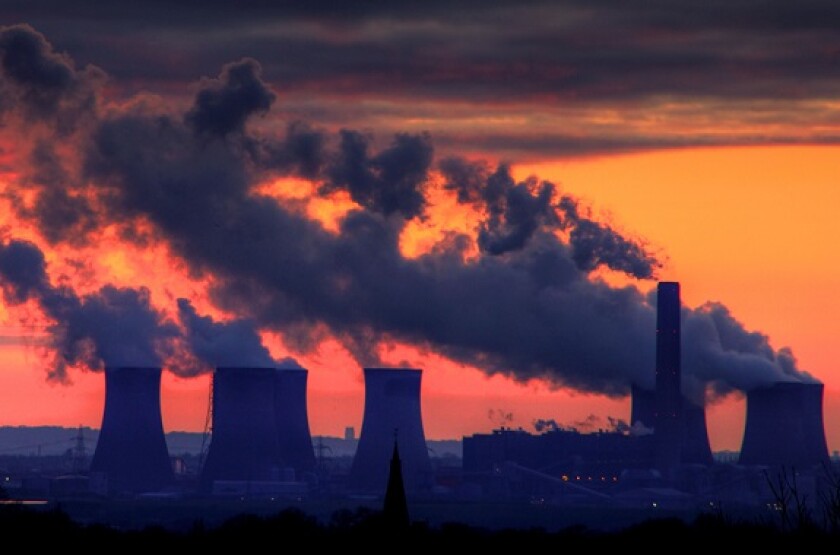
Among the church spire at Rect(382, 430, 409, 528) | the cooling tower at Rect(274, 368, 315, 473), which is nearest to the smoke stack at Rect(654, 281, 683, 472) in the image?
the cooling tower at Rect(274, 368, 315, 473)

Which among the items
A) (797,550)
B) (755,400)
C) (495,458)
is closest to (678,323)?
(755,400)

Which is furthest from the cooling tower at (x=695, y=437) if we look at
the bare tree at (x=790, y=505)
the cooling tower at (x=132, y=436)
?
the cooling tower at (x=132, y=436)

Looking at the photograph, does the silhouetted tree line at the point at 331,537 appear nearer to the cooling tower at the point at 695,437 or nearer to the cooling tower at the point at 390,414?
the cooling tower at the point at 390,414

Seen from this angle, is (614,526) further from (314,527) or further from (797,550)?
(797,550)

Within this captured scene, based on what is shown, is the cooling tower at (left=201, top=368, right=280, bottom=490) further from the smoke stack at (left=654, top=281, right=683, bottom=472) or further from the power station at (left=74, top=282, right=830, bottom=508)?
the smoke stack at (left=654, top=281, right=683, bottom=472)

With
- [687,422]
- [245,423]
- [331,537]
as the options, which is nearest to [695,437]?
[687,422]

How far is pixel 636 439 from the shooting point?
443ft

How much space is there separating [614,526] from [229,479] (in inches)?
847

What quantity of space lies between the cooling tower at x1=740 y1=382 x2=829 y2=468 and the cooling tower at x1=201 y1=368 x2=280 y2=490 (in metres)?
27.4

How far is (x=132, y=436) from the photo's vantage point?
112 m

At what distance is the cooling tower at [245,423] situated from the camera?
105812 millimetres

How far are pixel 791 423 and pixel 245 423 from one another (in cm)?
3086

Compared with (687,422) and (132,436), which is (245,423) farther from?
(687,422)

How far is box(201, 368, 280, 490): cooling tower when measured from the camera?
10581cm
